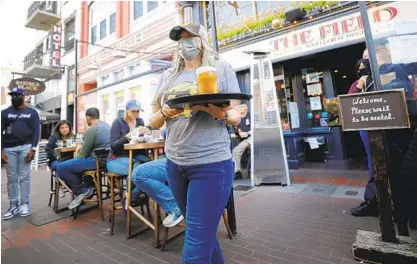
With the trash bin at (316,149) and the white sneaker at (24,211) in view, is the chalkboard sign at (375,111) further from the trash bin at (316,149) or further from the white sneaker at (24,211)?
the white sneaker at (24,211)

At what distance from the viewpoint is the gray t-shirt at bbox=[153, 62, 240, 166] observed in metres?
1.22

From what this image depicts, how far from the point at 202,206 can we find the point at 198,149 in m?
0.29

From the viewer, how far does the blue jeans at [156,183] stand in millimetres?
2238

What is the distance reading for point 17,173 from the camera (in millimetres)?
3643

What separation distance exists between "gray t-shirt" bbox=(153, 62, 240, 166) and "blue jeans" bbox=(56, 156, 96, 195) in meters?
2.52

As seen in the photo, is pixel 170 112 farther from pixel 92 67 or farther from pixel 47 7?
pixel 47 7

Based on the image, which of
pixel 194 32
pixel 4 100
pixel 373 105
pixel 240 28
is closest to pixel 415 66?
pixel 373 105

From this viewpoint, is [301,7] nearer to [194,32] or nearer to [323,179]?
[323,179]

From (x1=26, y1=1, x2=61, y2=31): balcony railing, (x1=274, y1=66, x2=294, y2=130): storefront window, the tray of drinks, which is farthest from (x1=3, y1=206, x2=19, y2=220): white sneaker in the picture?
(x1=26, y1=1, x2=61, y2=31): balcony railing

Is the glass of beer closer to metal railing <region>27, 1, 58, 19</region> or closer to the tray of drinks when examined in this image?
the tray of drinks

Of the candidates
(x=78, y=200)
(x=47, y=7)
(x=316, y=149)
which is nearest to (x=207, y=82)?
(x=78, y=200)

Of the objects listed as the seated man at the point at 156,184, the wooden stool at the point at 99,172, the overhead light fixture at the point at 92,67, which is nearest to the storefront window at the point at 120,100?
the overhead light fixture at the point at 92,67

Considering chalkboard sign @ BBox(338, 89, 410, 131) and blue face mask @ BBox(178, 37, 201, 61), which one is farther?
chalkboard sign @ BBox(338, 89, 410, 131)

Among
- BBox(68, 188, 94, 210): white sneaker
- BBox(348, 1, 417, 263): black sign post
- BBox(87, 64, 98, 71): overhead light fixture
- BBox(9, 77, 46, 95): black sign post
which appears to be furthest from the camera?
BBox(9, 77, 46, 95): black sign post
